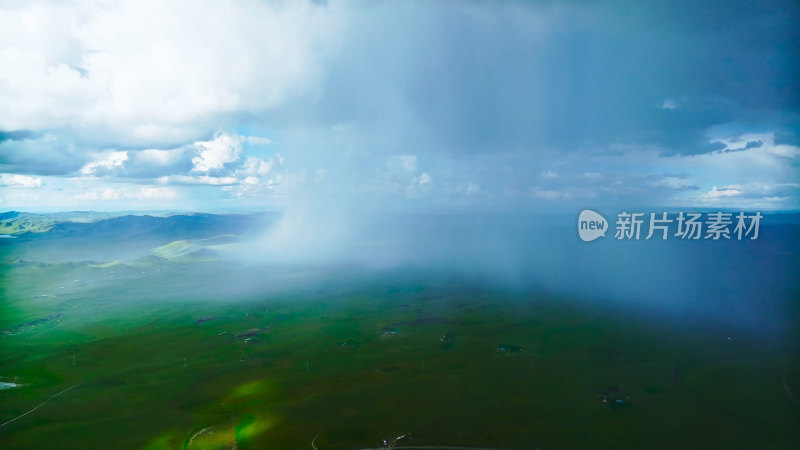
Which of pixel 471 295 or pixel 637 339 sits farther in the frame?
pixel 471 295

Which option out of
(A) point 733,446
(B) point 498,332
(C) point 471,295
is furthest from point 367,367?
(C) point 471,295

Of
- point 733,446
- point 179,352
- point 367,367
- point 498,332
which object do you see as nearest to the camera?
point 733,446

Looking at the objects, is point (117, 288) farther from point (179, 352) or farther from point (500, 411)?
point (500, 411)

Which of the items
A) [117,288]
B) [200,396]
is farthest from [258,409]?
[117,288]

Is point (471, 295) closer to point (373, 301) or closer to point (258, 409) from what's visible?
point (373, 301)

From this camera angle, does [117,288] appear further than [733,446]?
Yes

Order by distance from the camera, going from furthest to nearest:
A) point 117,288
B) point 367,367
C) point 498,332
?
1. point 117,288
2. point 498,332
3. point 367,367
